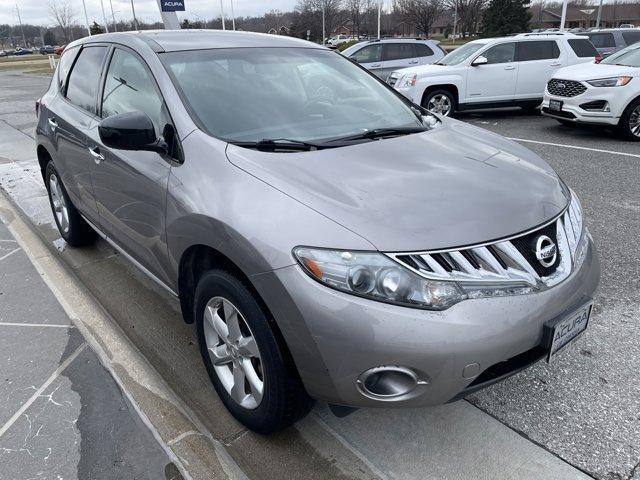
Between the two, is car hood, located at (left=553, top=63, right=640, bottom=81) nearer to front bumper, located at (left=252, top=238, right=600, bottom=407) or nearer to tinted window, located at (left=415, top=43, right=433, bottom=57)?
tinted window, located at (left=415, top=43, right=433, bottom=57)

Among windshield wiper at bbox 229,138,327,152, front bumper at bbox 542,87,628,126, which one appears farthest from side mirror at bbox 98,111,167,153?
front bumper at bbox 542,87,628,126

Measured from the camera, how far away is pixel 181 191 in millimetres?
2400

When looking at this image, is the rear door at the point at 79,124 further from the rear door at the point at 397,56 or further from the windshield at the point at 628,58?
the rear door at the point at 397,56

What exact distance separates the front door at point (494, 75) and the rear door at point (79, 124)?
8.65 m

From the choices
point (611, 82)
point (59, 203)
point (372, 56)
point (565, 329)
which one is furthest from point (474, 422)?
point (372, 56)

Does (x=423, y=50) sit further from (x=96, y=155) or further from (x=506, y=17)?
(x=506, y=17)

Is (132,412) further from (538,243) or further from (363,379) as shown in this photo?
(538,243)

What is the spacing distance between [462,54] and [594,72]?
3.41 m

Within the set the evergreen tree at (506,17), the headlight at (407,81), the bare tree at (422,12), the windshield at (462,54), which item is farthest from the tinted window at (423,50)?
the bare tree at (422,12)

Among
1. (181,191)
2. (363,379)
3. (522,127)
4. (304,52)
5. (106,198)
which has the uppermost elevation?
(304,52)

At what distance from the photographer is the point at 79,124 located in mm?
3572

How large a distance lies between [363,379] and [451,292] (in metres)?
0.44

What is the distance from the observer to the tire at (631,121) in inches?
318

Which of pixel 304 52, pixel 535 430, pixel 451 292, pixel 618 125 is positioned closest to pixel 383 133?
pixel 304 52
